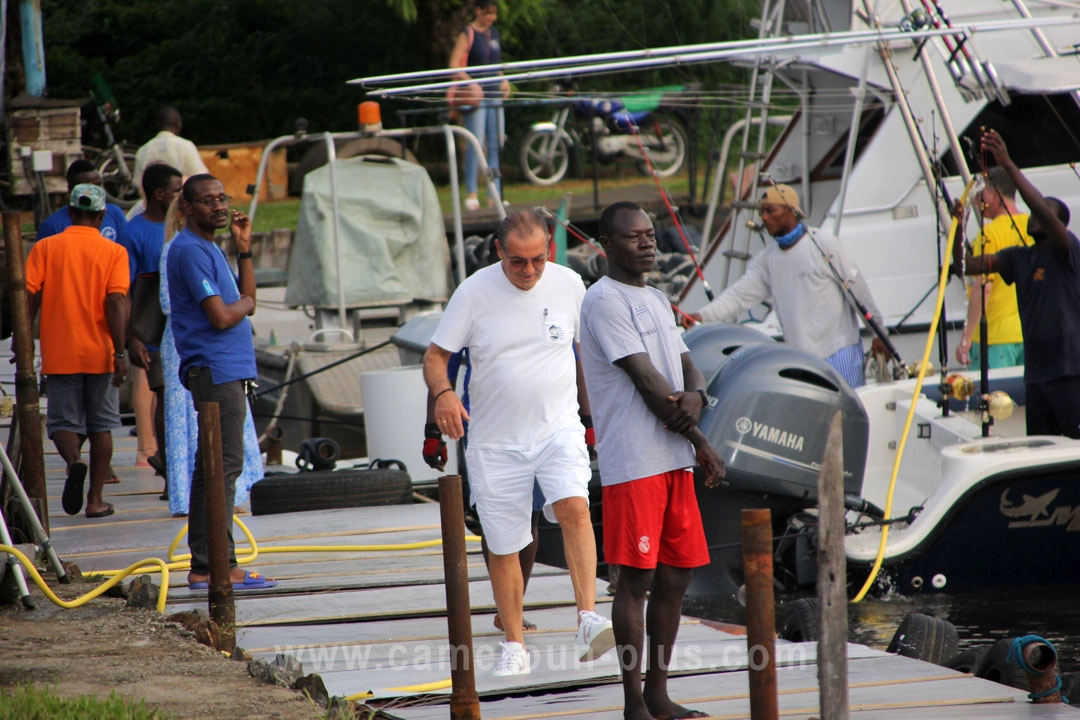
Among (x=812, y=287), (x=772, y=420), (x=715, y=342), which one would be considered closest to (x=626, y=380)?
(x=772, y=420)

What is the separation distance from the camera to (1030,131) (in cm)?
1087

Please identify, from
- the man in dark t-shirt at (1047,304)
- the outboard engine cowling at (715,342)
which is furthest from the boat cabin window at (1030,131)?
the outboard engine cowling at (715,342)

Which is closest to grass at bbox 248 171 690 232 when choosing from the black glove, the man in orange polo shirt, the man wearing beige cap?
the man wearing beige cap

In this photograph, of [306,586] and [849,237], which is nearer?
[306,586]

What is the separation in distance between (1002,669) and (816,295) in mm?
3708

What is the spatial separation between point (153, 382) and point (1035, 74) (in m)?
6.12

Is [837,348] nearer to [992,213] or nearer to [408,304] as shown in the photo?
[992,213]

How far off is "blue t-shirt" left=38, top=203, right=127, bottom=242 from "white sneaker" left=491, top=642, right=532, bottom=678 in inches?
177

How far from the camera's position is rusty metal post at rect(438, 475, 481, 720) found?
388 cm

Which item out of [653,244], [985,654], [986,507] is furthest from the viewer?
[986,507]

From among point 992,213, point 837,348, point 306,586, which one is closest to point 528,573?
point 306,586

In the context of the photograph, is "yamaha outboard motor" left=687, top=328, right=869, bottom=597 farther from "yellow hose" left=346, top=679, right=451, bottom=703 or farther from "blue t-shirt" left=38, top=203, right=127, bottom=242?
"blue t-shirt" left=38, top=203, right=127, bottom=242

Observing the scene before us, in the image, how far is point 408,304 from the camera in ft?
40.5

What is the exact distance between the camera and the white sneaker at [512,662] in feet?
15.8
